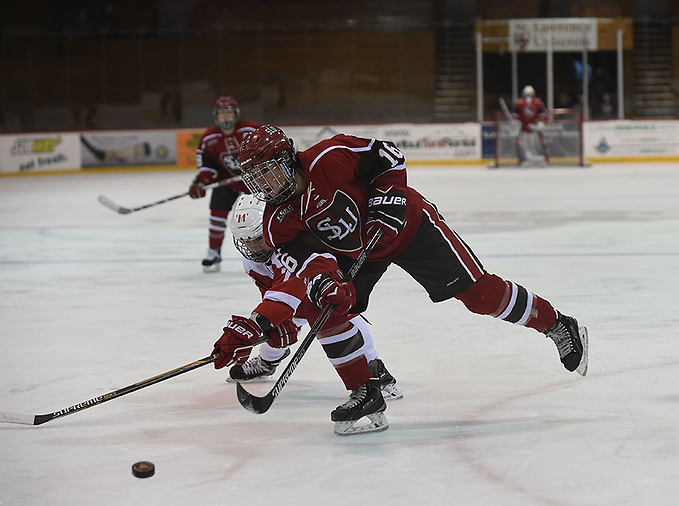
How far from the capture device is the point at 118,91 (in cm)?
1770

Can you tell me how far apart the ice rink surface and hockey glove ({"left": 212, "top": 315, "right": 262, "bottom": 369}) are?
0.83 feet

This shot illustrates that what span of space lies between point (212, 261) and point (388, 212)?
10.9ft

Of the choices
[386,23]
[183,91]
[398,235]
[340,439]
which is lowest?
[340,439]

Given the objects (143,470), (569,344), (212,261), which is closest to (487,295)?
(569,344)

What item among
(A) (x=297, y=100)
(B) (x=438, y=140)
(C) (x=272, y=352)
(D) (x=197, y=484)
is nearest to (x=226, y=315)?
(C) (x=272, y=352)

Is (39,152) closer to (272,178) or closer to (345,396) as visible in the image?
(345,396)

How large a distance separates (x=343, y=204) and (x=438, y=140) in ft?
41.1

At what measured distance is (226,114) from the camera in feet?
20.1

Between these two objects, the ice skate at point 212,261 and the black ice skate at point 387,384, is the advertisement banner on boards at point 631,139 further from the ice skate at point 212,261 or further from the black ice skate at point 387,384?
the black ice skate at point 387,384

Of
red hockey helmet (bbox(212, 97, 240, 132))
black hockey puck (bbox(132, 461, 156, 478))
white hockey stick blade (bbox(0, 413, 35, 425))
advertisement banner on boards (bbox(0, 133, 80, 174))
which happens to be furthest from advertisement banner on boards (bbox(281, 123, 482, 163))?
black hockey puck (bbox(132, 461, 156, 478))

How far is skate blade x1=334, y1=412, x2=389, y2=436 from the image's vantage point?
2.82m

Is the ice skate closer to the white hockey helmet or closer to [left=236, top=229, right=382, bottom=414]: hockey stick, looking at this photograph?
the white hockey helmet

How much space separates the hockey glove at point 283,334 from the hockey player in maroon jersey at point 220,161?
2.89m

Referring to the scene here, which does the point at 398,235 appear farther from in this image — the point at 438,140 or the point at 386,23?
the point at 386,23
